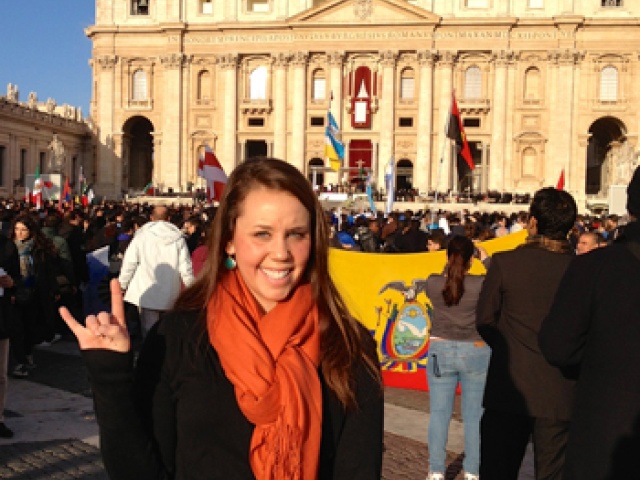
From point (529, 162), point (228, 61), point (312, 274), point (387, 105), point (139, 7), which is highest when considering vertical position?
point (139, 7)

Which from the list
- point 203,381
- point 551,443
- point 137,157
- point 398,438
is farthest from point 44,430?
point 137,157

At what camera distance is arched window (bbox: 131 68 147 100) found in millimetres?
53562

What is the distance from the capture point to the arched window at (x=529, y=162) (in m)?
50.5

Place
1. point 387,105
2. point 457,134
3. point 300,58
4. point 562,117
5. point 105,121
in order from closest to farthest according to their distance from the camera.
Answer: point 457,134
point 562,117
point 387,105
point 300,58
point 105,121

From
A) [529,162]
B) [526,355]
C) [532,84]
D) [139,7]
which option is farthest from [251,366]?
[139,7]

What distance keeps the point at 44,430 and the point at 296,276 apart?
5244mm

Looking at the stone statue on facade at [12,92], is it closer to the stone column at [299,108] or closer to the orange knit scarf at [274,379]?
the stone column at [299,108]

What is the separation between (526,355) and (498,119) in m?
47.3

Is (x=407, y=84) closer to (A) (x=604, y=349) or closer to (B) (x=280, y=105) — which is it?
(B) (x=280, y=105)

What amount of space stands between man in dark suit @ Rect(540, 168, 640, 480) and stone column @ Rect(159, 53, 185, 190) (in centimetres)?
5047

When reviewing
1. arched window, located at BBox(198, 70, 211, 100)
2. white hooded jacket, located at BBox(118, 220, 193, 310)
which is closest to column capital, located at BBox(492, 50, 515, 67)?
arched window, located at BBox(198, 70, 211, 100)

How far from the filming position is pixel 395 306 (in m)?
8.34

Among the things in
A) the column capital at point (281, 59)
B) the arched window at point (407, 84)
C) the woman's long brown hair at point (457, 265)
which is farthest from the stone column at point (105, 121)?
the woman's long brown hair at point (457, 265)

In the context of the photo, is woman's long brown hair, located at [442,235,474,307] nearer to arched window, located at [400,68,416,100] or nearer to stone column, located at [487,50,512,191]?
stone column, located at [487,50,512,191]
